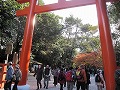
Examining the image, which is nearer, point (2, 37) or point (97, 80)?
point (97, 80)

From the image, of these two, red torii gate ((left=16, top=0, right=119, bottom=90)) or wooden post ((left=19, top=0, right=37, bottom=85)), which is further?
wooden post ((left=19, top=0, right=37, bottom=85))

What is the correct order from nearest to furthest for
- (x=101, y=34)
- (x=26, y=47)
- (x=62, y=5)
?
(x=101, y=34), (x=62, y=5), (x=26, y=47)

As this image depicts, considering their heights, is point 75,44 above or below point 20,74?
above

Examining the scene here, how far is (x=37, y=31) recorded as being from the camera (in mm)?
29719

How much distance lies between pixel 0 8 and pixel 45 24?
10967mm

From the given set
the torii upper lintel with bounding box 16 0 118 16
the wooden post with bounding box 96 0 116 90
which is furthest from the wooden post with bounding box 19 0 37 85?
the wooden post with bounding box 96 0 116 90

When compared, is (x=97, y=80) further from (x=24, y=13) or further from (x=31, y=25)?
(x=24, y=13)

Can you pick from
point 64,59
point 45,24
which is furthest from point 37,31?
point 64,59

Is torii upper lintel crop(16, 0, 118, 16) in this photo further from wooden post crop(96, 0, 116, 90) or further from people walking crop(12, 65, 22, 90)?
people walking crop(12, 65, 22, 90)

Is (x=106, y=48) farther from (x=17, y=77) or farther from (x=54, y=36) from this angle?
(x=54, y=36)

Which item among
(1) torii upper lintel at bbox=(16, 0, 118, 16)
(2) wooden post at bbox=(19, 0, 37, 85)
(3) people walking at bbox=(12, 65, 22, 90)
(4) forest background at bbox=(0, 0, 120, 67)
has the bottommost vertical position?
(3) people walking at bbox=(12, 65, 22, 90)

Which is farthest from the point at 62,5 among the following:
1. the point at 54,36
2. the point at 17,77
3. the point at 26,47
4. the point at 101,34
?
the point at 54,36

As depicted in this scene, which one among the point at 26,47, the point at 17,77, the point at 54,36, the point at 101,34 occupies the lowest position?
the point at 17,77

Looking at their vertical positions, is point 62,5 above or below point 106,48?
above
